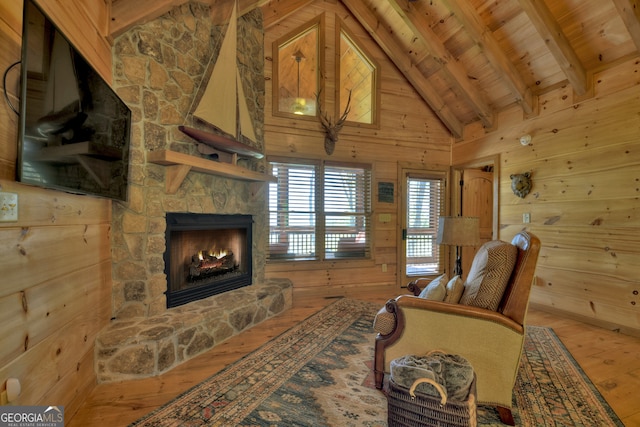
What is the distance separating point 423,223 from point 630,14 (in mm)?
3355

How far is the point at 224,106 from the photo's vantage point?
10.7ft

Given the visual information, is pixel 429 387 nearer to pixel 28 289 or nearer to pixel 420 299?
pixel 420 299

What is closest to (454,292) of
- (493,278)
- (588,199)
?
(493,278)

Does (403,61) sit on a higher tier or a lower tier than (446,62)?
higher

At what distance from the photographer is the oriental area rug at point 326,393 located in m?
1.79

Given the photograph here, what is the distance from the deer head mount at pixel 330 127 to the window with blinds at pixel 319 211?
28 centimetres

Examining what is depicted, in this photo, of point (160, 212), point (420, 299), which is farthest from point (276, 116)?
point (420, 299)

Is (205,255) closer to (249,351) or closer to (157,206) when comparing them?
(157,206)

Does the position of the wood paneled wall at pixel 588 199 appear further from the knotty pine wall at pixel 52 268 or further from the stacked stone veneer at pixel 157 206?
the knotty pine wall at pixel 52 268

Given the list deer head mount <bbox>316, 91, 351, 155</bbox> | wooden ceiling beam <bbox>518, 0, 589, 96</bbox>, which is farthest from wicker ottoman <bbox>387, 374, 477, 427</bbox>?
wooden ceiling beam <bbox>518, 0, 589, 96</bbox>

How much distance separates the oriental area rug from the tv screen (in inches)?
57.1

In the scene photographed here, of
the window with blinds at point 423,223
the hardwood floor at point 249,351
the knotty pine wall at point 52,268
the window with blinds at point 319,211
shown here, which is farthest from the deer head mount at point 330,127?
the knotty pine wall at point 52,268

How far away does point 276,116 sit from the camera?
4.39 meters

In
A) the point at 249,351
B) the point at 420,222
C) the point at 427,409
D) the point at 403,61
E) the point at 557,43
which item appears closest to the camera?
the point at 427,409
